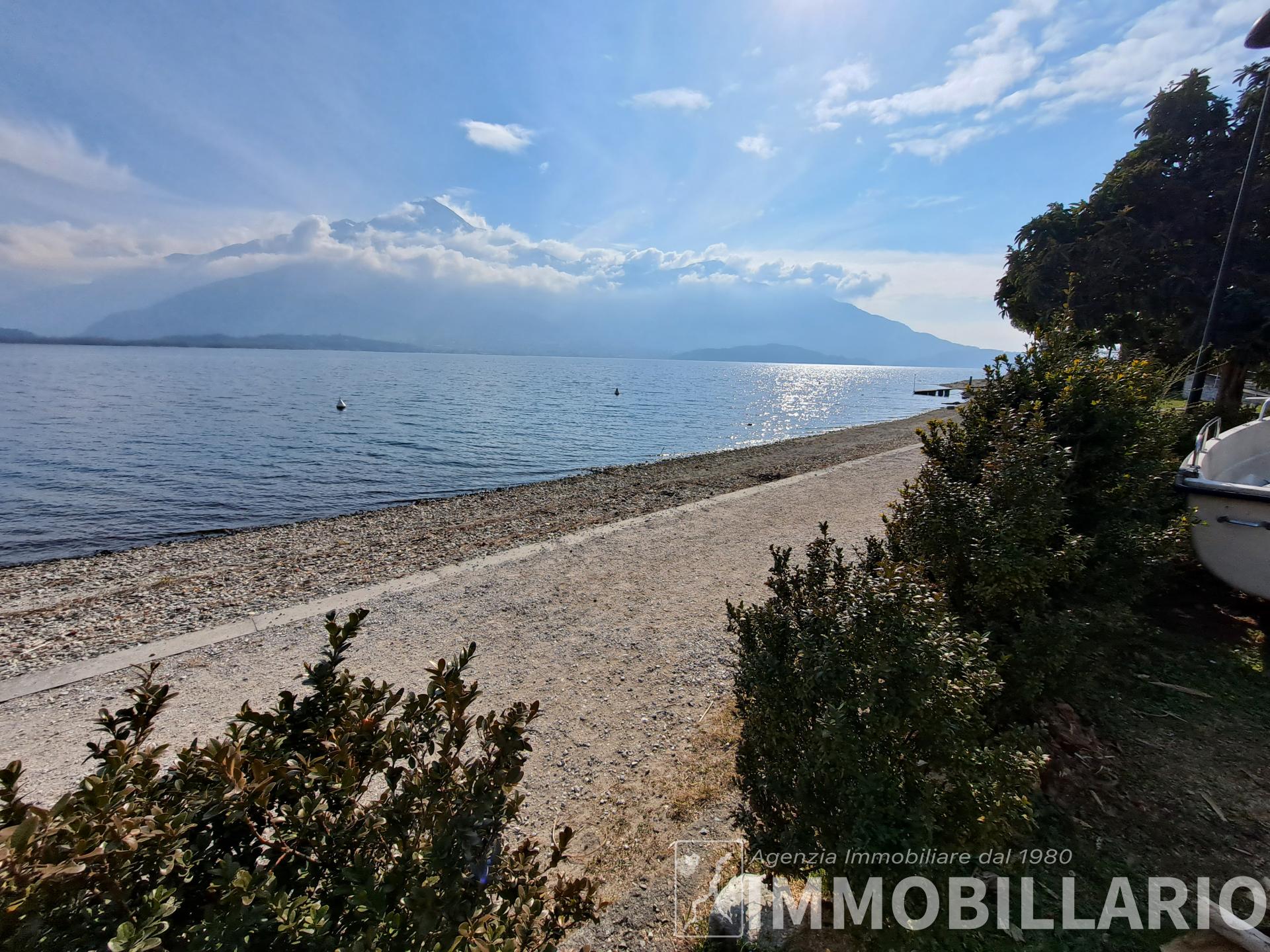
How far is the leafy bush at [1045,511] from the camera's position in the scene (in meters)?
3.05

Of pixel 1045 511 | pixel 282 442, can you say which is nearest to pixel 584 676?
pixel 1045 511

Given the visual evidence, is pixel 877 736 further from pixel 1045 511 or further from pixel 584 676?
pixel 584 676

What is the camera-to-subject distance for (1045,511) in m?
3.25

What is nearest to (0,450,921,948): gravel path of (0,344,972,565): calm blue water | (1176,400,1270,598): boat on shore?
(1176,400,1270,598): boat on shore

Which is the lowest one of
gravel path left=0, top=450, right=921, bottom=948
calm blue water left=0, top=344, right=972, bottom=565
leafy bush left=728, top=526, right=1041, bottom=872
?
calm blue water left=0, top=344, right=972, bottom=565

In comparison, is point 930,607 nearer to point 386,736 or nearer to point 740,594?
point 386,736

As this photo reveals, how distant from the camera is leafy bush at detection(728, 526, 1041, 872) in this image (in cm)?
195

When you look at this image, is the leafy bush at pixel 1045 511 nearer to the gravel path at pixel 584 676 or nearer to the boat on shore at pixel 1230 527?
the boat on shore at pixel 1230 527

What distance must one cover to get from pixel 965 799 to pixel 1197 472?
5.14m

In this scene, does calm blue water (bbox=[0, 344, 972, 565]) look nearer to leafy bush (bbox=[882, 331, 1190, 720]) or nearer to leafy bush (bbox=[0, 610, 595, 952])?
leafy bush (bbox=[0, 610, 595, 952])

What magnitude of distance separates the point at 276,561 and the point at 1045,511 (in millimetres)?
12377

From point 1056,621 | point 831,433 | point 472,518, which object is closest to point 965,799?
point 1056,621

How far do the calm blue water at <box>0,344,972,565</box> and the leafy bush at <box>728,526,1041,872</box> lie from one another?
678 inches

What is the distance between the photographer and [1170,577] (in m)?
5.04
